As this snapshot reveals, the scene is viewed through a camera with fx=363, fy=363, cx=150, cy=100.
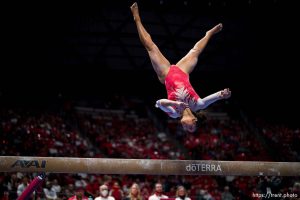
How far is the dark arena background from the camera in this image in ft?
52.6

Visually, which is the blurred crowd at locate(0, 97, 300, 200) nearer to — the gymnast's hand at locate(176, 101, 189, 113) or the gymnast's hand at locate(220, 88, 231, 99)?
the gymnast's hand at locate(176, 101, 189, 113)

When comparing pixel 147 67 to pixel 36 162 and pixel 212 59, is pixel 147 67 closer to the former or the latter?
pixel 212 59

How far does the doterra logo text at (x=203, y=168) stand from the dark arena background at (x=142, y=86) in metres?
6.92

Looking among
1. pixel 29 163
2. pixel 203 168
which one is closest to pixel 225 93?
pixel 203 168

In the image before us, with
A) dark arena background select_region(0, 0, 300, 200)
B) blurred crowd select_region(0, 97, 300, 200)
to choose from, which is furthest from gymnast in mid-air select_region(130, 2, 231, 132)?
dark arena background select_region(0, 0, 300, 200)

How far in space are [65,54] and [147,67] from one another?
16.5ft

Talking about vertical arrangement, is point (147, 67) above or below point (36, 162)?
above

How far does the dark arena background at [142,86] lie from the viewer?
52.6ft

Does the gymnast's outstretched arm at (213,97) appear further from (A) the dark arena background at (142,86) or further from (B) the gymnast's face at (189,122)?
(A) the dark arena background at (142,86)


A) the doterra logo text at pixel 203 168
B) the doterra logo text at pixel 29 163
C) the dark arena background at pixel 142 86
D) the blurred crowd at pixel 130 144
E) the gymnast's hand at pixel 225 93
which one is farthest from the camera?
the dark arena background at pixel 142 86

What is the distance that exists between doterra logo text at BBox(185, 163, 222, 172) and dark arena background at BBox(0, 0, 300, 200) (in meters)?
6.92

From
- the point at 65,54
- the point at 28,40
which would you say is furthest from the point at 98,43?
the point at 28,40

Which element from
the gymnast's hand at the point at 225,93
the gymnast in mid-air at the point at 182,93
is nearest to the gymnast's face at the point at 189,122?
the gymnast in mid-air at the point at 182,93

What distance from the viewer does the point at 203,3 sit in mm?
16609
